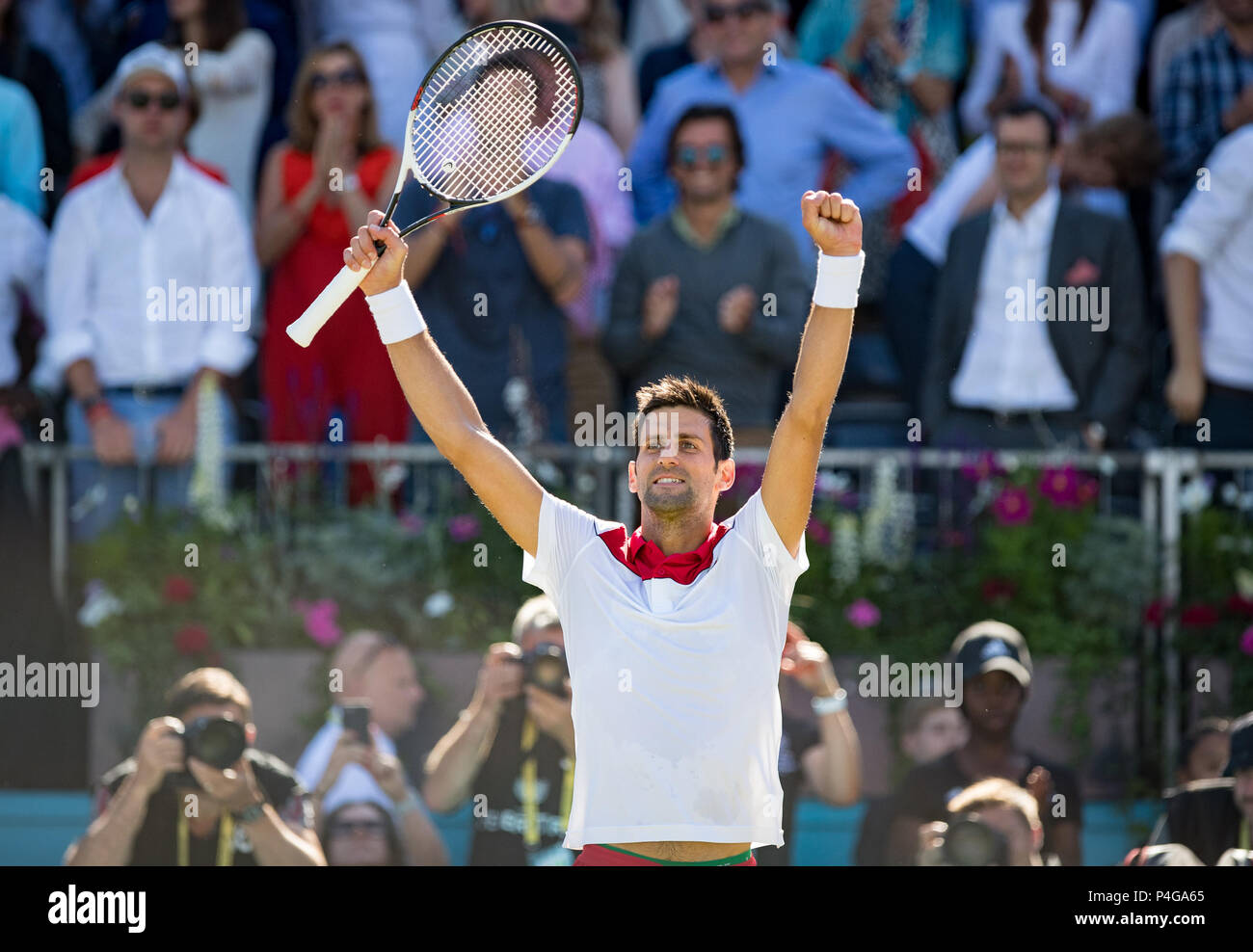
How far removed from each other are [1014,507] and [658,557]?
11.4ft

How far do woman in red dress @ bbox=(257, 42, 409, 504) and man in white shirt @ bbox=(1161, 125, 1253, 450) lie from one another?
317 cm

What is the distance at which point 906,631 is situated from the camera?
7164 millimetres

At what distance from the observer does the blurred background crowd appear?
24.7ft

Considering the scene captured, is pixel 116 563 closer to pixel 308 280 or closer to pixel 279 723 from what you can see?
pixel 279 723

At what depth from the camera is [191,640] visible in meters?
7.05

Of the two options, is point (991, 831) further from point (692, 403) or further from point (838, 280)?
point (838, 280)

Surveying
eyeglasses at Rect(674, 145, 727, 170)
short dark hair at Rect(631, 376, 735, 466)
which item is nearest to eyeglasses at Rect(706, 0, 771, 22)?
eyeglasses at Rect(674, 145, 727, 170)

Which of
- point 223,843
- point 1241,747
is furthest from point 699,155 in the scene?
point 223,843

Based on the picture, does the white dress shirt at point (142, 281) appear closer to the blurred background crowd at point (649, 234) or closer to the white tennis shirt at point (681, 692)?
the blurred background crowd at point (649, 234)

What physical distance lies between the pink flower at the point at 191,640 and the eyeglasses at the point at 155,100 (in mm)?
2217

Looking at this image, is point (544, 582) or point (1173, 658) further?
point (1173, 658)
